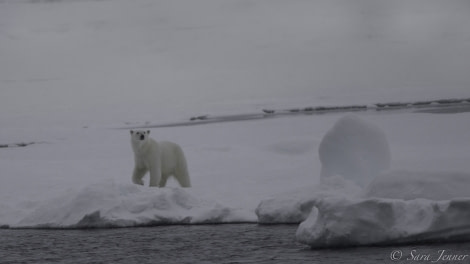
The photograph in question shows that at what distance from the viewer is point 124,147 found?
29.0 metres

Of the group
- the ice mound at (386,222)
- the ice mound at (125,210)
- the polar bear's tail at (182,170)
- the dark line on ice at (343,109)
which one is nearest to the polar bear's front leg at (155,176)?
the polar bear's tail at (182,170)

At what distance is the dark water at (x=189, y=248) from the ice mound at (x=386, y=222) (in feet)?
0.55

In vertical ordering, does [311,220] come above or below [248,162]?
below

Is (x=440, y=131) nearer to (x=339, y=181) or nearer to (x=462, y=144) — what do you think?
(x=462, y=144)

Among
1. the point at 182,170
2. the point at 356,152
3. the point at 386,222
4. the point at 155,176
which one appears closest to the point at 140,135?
the point at 155,176

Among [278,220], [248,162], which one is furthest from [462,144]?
[278,220]

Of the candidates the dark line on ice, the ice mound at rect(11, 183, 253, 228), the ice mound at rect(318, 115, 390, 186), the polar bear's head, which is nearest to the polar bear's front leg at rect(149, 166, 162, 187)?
the polar bear's head

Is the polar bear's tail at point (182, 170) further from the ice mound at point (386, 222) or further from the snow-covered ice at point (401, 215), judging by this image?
the ice mound at point (386, 222)

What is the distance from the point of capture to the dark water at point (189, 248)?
32.1 ft

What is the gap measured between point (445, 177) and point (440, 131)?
17642mm

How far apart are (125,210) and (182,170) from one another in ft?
12.3

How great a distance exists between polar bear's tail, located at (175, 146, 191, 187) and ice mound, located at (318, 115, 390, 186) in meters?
3.47

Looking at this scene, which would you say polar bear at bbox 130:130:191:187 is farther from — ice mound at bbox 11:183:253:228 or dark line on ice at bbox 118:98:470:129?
dark line on ice at bbox 118:98:470:129

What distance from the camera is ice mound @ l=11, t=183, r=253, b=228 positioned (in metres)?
13.6
